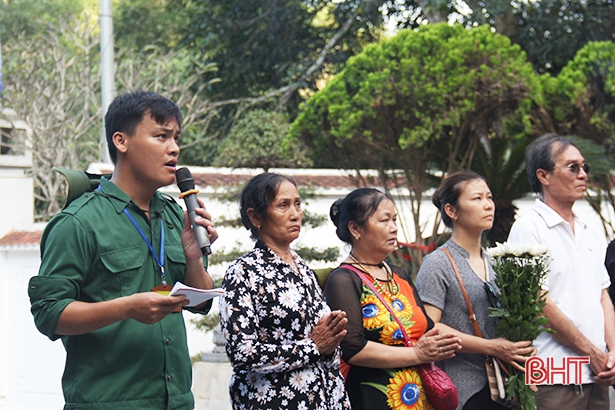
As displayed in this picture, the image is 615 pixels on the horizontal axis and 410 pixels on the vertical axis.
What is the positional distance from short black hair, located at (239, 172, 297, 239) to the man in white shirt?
1516mm

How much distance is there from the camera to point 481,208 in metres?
4.26

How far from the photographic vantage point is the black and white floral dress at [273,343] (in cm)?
328

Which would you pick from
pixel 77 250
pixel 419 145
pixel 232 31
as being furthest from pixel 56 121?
pixel 77 250

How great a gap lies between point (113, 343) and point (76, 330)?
17 centimetres

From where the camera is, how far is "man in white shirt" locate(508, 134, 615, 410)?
13.8 feet

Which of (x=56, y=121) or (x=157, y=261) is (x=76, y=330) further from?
(x=56, y=121)

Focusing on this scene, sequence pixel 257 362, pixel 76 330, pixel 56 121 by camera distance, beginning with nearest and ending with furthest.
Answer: pixel 76 330, pixel 257 362, pixel 56 121

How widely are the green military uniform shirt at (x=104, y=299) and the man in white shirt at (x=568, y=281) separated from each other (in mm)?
2238

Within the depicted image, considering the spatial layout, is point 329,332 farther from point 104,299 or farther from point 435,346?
point 104,299

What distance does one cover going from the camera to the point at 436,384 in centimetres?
372

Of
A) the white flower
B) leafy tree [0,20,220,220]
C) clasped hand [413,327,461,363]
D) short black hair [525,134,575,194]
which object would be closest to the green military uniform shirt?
clasped hand [413,327,461,363]

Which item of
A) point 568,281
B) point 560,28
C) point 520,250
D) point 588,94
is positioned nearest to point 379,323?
point 520,250

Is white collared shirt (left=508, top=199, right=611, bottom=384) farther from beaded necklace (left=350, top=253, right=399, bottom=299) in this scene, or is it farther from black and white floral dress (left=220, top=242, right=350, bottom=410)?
black and white floral dress (left=220, top=242, right=350, bottom=410)

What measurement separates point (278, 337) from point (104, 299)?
36.9 inches
